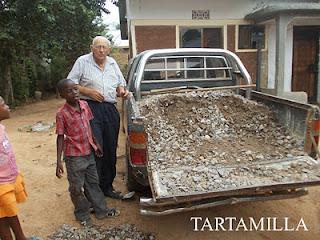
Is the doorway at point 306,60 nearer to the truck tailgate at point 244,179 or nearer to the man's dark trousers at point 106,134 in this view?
the truck tailgate at point 244,179

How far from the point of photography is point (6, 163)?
8.27 ft

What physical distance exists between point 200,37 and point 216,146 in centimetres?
692

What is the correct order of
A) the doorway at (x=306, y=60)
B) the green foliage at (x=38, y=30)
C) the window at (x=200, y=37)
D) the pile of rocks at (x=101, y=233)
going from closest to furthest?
the pile of rocks at (x=101, y=233), the green foliage at (x=38, y=30), the window at (x=200, y=37), the doorway at (x=306, y=60)

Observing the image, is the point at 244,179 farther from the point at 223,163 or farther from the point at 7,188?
the point at 7,188

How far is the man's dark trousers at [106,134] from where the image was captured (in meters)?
3.49

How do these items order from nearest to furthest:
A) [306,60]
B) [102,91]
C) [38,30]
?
[102,91]
[38,30]
[306,60]

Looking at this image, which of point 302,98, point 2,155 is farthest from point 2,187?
point 302,98

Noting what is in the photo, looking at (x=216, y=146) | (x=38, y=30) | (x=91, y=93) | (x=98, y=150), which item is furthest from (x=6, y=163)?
(x=38, y=30)

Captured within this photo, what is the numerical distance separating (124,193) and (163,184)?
59.9 inches

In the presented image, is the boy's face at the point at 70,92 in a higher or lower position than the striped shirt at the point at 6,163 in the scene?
higher

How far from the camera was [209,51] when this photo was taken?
15.6 feet

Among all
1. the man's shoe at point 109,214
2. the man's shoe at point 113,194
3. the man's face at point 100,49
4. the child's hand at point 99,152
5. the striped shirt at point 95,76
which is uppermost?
the man's face at point 100,49

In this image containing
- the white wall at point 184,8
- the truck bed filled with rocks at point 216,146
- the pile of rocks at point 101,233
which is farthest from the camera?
the white wall at point 184,8

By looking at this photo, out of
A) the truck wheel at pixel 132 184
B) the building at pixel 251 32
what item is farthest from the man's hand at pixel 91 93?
the building at pixel 251 32
